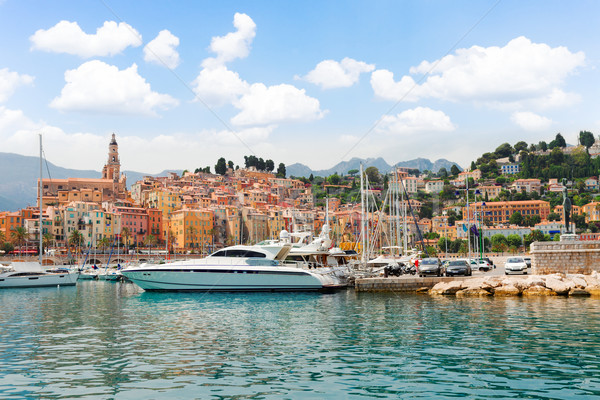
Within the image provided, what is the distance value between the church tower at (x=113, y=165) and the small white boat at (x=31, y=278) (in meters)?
120

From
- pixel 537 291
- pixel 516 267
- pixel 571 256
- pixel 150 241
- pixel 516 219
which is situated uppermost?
pixel 516 219

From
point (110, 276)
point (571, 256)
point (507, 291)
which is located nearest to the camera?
point (507, 291)

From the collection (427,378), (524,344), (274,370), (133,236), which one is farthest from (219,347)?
(133,236)

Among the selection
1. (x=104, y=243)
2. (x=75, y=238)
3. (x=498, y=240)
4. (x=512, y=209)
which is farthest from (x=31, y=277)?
(x=512, y=209)

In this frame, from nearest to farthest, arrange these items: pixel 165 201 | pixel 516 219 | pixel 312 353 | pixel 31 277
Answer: pixel 312 353
pixel 31 277
pixel 165 201
pixel 516 219

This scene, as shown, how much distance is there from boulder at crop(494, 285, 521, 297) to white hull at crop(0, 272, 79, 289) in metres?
34.4

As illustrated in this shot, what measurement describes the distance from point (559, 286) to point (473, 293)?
3737 millimetres

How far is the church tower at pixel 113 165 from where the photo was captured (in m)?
163

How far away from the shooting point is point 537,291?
81.6 ft

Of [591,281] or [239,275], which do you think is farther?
[239,275]

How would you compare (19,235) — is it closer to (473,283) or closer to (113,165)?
(113,165)

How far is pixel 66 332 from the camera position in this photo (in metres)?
16.3

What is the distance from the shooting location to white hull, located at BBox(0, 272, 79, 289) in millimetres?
42562

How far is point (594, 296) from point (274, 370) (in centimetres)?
1907
